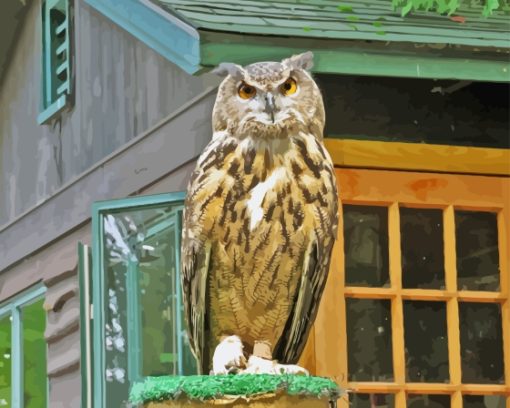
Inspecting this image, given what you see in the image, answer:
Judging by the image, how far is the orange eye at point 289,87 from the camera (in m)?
3.88

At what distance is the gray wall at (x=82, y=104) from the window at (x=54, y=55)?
0.24 feet

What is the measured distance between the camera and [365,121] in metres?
4.71

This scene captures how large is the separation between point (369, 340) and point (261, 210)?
986 mm

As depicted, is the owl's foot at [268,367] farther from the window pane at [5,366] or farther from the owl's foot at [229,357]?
the window pane at [5,366]

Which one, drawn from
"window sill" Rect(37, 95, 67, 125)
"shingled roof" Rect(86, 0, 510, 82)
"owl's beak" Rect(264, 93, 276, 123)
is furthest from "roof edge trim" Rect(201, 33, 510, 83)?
"window sill" Rect(37, 95, 67, 125)

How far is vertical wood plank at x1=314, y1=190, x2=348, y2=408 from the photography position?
4465 millimetres

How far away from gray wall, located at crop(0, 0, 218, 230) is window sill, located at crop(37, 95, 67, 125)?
0.12 ft

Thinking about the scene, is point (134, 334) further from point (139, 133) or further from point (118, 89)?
point (118, 89)

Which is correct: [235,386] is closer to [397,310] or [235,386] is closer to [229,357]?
[229,357]

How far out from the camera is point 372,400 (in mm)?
4594

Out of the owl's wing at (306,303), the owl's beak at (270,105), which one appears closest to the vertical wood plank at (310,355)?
the owl's wing at (306,303)

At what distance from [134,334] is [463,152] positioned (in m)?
1.33

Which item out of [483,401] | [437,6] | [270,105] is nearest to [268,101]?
[270,105]

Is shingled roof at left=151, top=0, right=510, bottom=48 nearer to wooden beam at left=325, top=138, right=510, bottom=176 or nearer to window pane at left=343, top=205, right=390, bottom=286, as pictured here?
wooden beam at left=325, top=138, right=510, bottom=176
